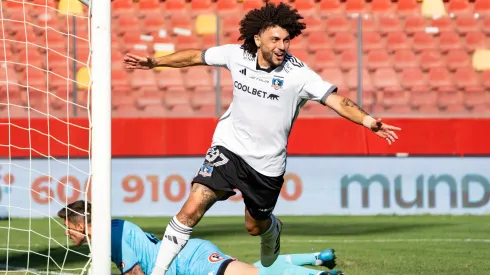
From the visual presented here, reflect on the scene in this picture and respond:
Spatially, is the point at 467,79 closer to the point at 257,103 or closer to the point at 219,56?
the point at 219,56

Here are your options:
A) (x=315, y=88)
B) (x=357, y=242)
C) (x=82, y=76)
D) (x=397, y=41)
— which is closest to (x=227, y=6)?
(x=397, y=41)

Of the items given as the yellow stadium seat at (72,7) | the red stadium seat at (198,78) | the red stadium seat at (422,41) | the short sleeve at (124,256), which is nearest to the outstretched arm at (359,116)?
the short sleeve at (124,256)

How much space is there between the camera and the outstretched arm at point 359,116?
6.03 m

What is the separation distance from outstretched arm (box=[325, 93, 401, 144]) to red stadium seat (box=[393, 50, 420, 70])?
8.36m

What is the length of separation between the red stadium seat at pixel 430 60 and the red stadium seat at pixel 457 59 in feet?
0.39

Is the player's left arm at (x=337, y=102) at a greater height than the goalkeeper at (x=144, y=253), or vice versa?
the player's left arm at (x=337, y=102)

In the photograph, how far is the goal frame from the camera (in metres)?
6.11

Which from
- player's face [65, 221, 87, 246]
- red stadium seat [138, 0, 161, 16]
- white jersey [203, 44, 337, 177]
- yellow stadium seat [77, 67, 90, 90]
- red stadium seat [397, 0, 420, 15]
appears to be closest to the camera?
player's face [65, 221, 87, 246]

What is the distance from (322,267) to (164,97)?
663cm

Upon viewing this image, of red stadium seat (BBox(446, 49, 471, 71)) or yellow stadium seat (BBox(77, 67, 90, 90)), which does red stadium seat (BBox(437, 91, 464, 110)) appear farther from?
yellow stadium seat (BBox(77, 67, 90, 90))

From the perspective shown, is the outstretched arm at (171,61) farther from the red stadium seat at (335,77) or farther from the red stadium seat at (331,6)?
the red stadium seat at (331,6)

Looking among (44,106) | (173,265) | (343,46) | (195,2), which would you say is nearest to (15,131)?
(44,106)

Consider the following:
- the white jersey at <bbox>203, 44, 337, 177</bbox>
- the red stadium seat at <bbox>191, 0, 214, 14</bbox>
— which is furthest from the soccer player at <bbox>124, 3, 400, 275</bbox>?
the red stadium seat at <bbox>191, 0, 214, 14</bbox>

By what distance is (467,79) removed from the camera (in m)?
14.6
